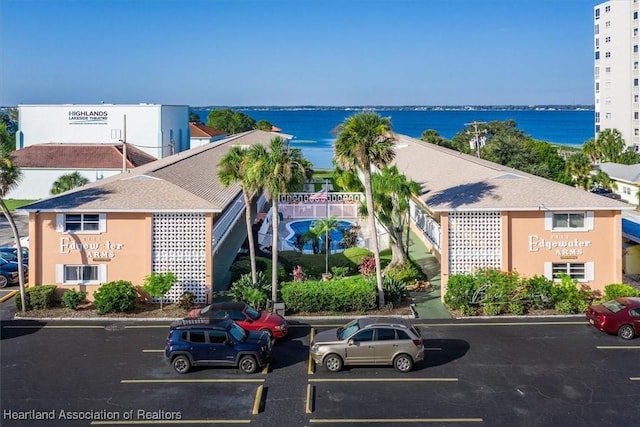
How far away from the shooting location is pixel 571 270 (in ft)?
93.9

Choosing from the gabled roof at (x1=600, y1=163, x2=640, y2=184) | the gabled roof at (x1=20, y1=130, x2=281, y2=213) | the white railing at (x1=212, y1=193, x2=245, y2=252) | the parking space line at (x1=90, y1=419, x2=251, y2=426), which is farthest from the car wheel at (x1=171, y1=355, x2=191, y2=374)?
the gabled roof at (x1=600, y1=163, x2=640, y2=184)

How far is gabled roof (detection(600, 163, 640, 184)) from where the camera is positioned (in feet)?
179

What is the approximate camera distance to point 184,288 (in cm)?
2802

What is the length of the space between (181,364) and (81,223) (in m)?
10.8

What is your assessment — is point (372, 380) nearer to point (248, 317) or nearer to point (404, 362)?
point (404, 362)

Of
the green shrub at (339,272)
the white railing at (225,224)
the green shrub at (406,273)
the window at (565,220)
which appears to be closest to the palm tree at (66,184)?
the white railing at (225,224)

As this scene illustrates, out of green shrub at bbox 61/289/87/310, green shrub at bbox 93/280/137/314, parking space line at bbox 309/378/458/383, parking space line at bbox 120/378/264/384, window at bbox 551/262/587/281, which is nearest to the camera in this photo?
parking space line at bbox 120/378/264/384

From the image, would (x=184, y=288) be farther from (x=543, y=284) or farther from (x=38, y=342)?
(x=543, y=284)

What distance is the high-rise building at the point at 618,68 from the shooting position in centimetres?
9119

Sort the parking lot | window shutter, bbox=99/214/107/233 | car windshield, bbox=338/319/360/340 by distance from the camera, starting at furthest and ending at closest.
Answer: window shutter, bbox=99/214/107/233
car windshield, bbox=338/319/360/340
the parking lot

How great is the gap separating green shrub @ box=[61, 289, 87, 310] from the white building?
51.4 meters

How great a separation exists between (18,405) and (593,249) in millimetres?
23679

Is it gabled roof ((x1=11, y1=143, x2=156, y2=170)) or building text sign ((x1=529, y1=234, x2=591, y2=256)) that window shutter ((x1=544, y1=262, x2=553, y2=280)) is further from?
gabled roof ((x1=11, y1=143, x2=156, y2=170))

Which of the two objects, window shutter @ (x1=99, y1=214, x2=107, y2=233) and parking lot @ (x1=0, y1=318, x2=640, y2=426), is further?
window shutter @ (x1=99, y1=214, x2=107, y2=233)
